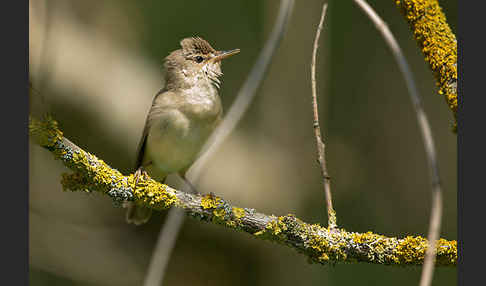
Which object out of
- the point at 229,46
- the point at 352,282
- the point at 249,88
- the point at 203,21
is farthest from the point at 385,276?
the point at 249,88

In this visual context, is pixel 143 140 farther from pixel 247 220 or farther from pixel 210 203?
pixel 247 220

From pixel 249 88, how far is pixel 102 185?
1038 millimetres

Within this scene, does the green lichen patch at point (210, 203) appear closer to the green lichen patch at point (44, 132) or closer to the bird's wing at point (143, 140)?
the green lichen patch at point (44, 132)

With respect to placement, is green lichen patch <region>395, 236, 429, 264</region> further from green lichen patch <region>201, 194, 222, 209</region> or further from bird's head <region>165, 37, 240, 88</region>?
bird's head <region>165, 37, 240, 88</region>

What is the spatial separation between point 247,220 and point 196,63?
162 cm

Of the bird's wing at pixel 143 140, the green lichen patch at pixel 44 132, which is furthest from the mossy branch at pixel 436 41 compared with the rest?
the bird's wing at pixel 143 140

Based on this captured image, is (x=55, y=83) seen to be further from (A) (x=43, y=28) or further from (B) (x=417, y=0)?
(B) (x=417, y=0)

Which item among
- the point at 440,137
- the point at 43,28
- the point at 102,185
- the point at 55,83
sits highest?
the point at 440,137

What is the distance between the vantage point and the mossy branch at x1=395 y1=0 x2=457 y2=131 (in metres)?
2.50

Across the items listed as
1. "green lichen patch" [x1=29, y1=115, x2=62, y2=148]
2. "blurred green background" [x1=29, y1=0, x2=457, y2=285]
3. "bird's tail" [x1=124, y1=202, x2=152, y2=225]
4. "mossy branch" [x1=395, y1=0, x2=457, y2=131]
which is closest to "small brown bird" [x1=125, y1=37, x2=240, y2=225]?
"bird's tail" [x1=124, y1=202, x2=152, y2=225]

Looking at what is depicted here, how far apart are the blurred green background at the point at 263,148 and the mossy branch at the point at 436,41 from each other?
250 cm

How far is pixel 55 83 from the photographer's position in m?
5.15

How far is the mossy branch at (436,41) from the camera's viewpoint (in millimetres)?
2496

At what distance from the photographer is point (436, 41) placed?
255 cm
